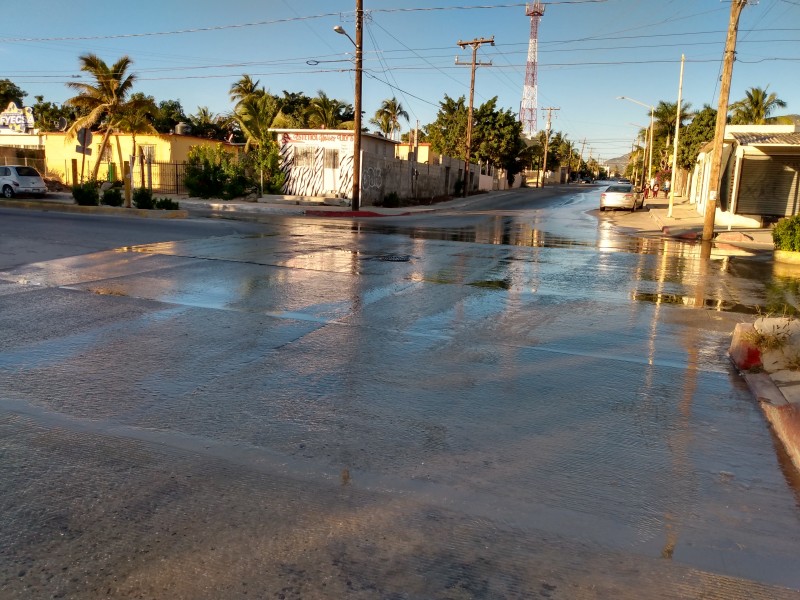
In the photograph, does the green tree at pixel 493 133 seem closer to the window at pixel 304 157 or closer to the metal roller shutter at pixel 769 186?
the window at pixel 304 157

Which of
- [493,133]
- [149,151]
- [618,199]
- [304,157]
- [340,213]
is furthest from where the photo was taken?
[493,133]

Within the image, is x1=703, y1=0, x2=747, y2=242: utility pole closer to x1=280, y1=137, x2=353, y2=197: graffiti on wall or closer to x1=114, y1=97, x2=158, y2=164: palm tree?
x1=280, y1=137, x2=353, y2=197: graffiti on wall

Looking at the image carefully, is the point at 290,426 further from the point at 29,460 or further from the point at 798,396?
the point at 798,396

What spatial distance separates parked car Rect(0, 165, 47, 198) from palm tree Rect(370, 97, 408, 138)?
4950 centimetres

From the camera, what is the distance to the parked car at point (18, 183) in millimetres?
31531

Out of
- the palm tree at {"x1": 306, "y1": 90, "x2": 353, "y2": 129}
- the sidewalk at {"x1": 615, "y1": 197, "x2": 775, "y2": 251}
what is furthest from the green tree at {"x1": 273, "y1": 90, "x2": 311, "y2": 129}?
the sidewalk at {"x1": 615, "y1": 197, "x2": 775, "y2": 251}

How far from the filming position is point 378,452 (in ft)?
14.3

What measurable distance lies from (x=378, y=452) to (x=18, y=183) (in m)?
33.1

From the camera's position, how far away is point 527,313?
8914 mm

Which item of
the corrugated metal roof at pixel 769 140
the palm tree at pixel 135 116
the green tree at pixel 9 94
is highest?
the green tree at pixel 9 94

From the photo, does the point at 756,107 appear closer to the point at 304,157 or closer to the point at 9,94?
the point at 304,157

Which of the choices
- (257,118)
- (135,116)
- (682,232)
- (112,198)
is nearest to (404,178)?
(257,118)

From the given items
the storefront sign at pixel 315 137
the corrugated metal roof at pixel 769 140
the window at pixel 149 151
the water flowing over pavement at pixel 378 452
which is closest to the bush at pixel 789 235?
the corrugated metal roof at pixel 769 140

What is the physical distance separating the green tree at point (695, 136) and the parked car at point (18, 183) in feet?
136
